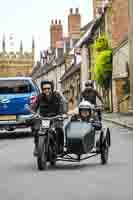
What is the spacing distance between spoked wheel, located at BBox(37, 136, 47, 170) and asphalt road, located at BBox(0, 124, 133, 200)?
5.8 inches

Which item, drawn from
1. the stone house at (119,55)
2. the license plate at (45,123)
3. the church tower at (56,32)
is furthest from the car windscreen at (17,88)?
the church tower at (56,32)

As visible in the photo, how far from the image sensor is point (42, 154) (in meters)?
12.5

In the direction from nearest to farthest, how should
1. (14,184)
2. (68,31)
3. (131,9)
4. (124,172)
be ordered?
(14,184)
(124,172)
(131,9)
(68,31)

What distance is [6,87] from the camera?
23.9 metres

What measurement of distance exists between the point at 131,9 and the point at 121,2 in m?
9.44

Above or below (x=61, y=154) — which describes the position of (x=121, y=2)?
above

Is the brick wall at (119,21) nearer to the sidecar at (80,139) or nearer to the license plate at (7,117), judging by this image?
the license plate at (7,117)

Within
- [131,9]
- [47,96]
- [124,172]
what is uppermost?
[131,9]

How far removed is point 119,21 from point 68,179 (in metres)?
47.2

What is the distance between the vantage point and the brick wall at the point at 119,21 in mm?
57625

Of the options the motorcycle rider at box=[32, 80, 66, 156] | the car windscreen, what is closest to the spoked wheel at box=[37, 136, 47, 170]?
the motorcycle rider at box=[32, 80, 66, 156]

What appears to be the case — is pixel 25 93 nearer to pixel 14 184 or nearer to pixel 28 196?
pixel 14 184

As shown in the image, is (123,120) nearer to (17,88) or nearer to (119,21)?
(17,88)

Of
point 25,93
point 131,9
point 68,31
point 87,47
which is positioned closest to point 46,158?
point 25,93
